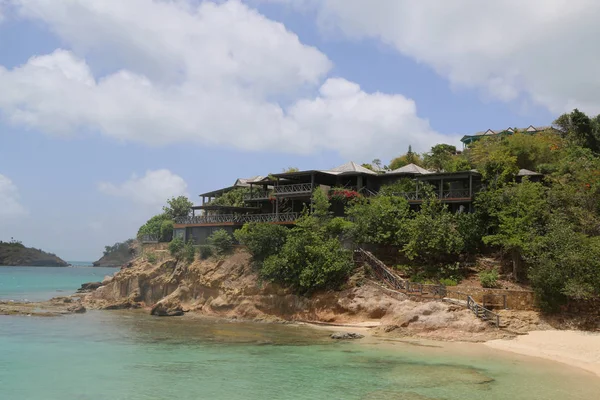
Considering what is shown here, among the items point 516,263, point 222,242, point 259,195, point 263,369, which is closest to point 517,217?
point 516,263

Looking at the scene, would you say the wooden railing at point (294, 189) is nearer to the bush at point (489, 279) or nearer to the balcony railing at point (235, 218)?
the balcony railing at point (235, 218)

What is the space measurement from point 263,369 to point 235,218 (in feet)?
79.8

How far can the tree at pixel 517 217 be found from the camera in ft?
101

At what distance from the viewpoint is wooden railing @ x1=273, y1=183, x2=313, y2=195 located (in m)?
42.4

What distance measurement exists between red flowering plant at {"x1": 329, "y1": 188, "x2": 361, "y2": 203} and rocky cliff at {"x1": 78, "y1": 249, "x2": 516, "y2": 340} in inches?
337

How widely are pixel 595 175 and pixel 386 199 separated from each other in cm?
1387

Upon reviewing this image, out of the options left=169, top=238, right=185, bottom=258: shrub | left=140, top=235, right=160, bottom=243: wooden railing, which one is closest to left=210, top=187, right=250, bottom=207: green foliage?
left=169, top=238, right=185, bottom=258: shrub

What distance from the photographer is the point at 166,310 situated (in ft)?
129

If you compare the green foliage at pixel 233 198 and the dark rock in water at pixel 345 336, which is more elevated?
the green foliage at pixel 233 198

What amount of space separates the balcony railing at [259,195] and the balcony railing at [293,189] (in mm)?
2055

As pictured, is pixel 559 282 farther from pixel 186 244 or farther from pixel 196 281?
pixel 186 244

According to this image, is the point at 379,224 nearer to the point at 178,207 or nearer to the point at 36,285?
the point at 178,207

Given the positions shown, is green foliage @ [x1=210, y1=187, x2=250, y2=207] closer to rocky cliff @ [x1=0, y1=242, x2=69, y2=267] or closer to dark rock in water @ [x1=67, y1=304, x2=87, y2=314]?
dark rock in water @ [x1=67, y1=304, x2=87, y2=314]

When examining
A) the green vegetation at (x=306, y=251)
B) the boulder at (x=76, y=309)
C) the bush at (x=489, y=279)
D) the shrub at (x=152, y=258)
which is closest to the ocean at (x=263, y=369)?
the green vegetation at (x=306, y=251)
